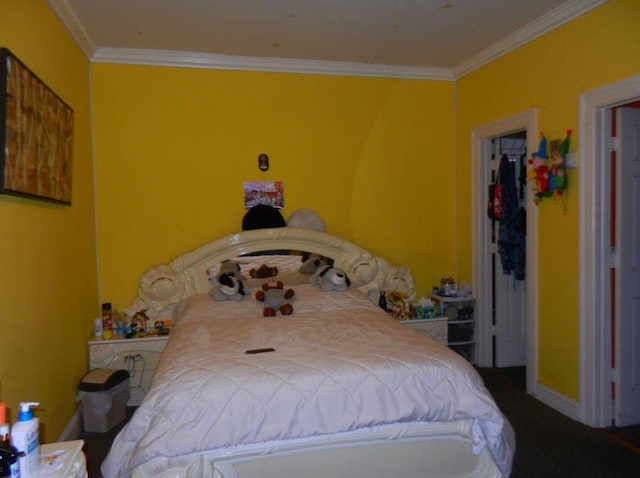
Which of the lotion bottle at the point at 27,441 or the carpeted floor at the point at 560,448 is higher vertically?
the lotion bottle at the point at 27,441

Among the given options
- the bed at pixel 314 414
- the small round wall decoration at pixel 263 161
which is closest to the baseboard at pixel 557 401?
the bed at pixel 314 414

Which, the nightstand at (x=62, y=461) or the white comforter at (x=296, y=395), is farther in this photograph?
the white comforter at (x=296, y=395)

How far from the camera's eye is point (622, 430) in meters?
2.94

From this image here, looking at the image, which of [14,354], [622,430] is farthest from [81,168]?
[622,430]

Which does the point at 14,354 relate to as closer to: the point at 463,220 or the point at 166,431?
the point at 166,431

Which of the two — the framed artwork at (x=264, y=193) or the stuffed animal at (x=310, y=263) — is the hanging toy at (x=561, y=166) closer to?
the stuffed animal at (x=310, y=263)

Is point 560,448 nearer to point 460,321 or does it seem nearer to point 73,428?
point 460,321

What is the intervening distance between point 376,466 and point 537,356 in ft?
6.49

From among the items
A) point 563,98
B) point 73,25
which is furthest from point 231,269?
point 563,98

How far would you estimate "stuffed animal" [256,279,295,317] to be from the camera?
10.2 feet

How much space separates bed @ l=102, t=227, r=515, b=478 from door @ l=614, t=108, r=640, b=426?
1.31 meters

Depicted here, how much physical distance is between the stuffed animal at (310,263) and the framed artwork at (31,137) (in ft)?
5.81

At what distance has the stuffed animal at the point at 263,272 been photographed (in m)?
3.69

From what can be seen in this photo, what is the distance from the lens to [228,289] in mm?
3357
